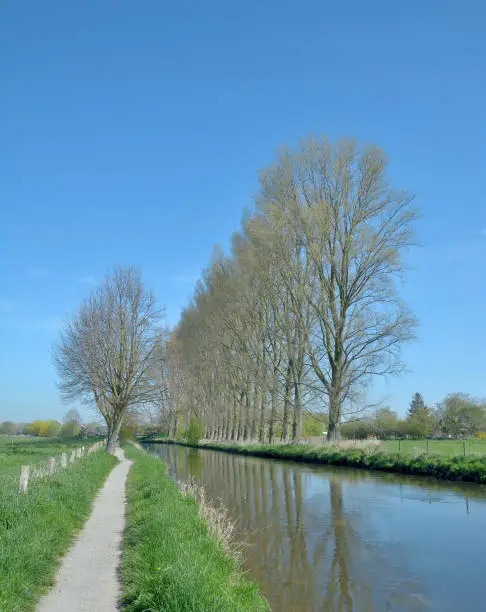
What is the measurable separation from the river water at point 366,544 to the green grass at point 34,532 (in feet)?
9.88

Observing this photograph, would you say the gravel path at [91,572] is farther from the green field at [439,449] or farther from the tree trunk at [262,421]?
the tree trunk at [262,421]

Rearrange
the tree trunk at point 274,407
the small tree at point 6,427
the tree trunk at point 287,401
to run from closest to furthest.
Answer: the tree trunk at point 287,401, the tree trunk at point 274,407, the small tree at point 6,427

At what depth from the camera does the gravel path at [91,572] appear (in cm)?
611

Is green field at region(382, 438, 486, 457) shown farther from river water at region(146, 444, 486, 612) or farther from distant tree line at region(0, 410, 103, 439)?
distant tree line at region(0, 410, 103, 439)

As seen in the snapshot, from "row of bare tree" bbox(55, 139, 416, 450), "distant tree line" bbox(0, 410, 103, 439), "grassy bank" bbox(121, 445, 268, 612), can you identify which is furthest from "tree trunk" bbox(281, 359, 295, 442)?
"distant tree line" bbox(0, 410, 103, 439)

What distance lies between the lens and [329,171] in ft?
95.3

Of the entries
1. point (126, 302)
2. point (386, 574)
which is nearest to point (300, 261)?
point (126, 302)

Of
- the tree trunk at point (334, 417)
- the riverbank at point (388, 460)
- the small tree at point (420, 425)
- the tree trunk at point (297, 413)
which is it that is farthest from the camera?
the small tree at point (420, 425)

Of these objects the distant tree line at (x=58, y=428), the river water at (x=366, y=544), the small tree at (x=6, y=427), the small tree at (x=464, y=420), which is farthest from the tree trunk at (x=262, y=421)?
the small tree at (x=6, y=427)

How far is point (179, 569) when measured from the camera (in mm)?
6047

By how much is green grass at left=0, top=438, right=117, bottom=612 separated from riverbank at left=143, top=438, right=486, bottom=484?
12200 mm

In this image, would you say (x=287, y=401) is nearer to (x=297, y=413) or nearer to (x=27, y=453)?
(x=297, y=413)

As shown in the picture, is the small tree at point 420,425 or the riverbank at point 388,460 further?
the small tree at point 420,425

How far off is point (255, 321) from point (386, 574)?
2913cm
